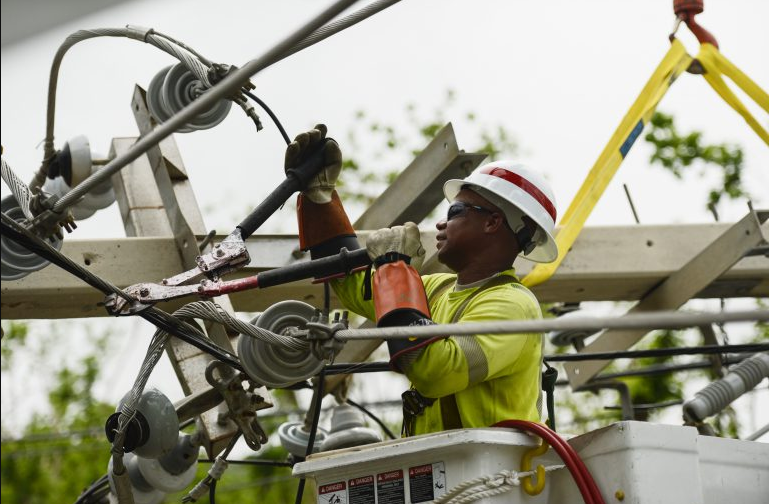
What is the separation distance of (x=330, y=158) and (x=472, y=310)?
71 centimetres

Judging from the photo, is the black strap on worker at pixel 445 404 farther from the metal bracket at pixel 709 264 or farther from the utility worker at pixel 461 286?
the metal bracket at pixel 709 264

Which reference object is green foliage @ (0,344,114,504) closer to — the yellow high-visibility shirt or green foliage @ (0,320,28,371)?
green foliage @ (0,320,28,371)

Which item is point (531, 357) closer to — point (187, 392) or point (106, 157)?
point (187, 392)

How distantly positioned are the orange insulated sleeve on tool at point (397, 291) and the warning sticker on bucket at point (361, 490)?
455 millimetres

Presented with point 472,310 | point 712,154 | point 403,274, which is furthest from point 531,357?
point 712,154

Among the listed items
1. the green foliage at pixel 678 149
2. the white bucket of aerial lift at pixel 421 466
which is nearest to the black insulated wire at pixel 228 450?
the white bucket of aerial lift at pixel 421 466

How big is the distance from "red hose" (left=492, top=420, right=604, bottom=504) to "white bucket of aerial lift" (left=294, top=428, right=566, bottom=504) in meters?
0.06

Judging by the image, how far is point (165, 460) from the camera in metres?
4.65

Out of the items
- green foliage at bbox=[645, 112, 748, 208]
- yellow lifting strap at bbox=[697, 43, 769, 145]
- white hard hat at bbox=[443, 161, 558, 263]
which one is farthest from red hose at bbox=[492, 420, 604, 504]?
green foliage at bbox=[645, 112, 748, 208]

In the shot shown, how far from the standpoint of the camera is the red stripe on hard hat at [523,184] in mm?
3816

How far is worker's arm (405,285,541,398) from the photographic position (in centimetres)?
322

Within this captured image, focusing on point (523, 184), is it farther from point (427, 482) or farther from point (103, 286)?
point (103, 286)

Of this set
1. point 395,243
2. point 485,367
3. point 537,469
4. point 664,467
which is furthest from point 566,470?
point 395,243

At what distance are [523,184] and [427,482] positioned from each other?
3.98ft
